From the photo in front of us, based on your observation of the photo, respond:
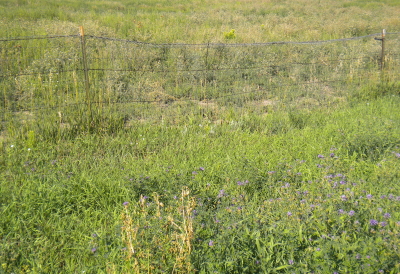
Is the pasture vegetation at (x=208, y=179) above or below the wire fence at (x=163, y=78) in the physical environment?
below

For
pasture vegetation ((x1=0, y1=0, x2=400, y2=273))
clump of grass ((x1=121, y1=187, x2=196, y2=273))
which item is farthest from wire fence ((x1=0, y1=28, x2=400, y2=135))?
clump of grass ((x1=121, y1=187, x2=196, y2=273))

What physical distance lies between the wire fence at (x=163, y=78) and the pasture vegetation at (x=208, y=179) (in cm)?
6

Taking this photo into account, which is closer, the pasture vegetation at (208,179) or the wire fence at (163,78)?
the pasture vegetation at (208,179)

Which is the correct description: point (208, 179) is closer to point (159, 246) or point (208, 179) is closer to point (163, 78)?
point (159, 246)

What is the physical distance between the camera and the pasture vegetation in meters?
3.03

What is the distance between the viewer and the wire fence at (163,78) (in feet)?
22.4

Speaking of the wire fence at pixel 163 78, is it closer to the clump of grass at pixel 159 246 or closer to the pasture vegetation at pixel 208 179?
the pasture vegetation at pixel 208 179

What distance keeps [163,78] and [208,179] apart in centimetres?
440

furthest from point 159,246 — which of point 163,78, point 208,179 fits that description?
point 163,78

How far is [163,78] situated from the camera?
8.72 metres

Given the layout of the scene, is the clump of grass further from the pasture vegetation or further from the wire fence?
the wire fence

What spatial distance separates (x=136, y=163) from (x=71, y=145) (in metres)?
1.12

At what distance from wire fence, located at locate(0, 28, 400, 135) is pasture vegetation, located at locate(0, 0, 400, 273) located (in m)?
0.06

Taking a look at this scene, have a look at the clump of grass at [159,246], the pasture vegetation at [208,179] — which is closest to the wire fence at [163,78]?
the pasture vegetation at [208,179]
